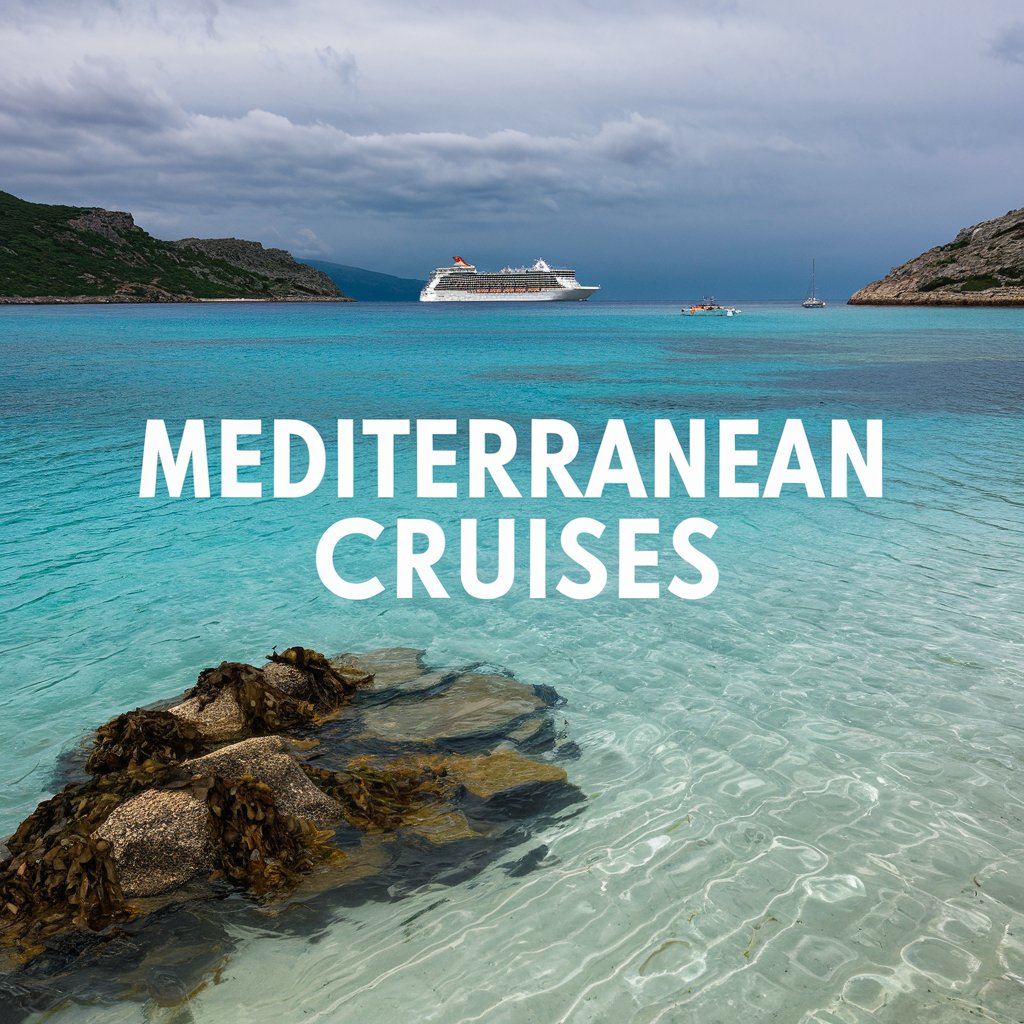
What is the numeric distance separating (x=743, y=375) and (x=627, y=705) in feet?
124

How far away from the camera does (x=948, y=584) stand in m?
11.2

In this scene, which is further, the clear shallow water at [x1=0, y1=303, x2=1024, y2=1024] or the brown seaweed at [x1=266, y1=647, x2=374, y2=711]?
the brown seaweed at [x1=266, y1=647, x2=374, y2=711]

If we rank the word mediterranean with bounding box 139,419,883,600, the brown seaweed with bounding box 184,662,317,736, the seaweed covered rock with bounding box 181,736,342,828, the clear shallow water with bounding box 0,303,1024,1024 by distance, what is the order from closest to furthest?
1. the clear shallow water with bounding box 0,303,1024,1024
2. the seaweed covered rock with bounding box 181,736,342,828
3. the brown seaweed with bounding box 184,662,317,736
4. the word mediterranean with bounding box 139,419,883,600

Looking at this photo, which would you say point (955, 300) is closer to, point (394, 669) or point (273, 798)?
point (394, 669)

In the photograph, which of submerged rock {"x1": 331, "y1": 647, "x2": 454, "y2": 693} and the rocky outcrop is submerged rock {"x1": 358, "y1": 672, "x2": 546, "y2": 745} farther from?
submerged rock {"x1": 331, "y1": 647, "x2": 454, "y2": 693}

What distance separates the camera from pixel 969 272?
142375 millimetres

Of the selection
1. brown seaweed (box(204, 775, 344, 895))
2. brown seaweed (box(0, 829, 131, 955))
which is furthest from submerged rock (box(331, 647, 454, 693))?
brown seaweed (box(0, 829, 131, 955))

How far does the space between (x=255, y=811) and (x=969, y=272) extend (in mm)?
163356

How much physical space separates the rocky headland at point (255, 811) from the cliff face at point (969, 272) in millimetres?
143371

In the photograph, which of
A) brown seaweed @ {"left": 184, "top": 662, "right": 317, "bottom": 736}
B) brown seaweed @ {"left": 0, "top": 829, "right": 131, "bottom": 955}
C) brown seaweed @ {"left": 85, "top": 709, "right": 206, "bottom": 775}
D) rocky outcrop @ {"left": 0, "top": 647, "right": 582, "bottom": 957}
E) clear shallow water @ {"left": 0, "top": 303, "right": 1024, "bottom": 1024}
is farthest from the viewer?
brown seaweed @ {"left": 184, "top": 662, "right": 317, "bottom": 736}

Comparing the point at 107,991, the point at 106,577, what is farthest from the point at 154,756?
the point at 106,577

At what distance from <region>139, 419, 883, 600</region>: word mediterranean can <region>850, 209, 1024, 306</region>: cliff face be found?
418 ft

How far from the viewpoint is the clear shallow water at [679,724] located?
15.3 ft

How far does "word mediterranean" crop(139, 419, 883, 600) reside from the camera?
1230 cm
